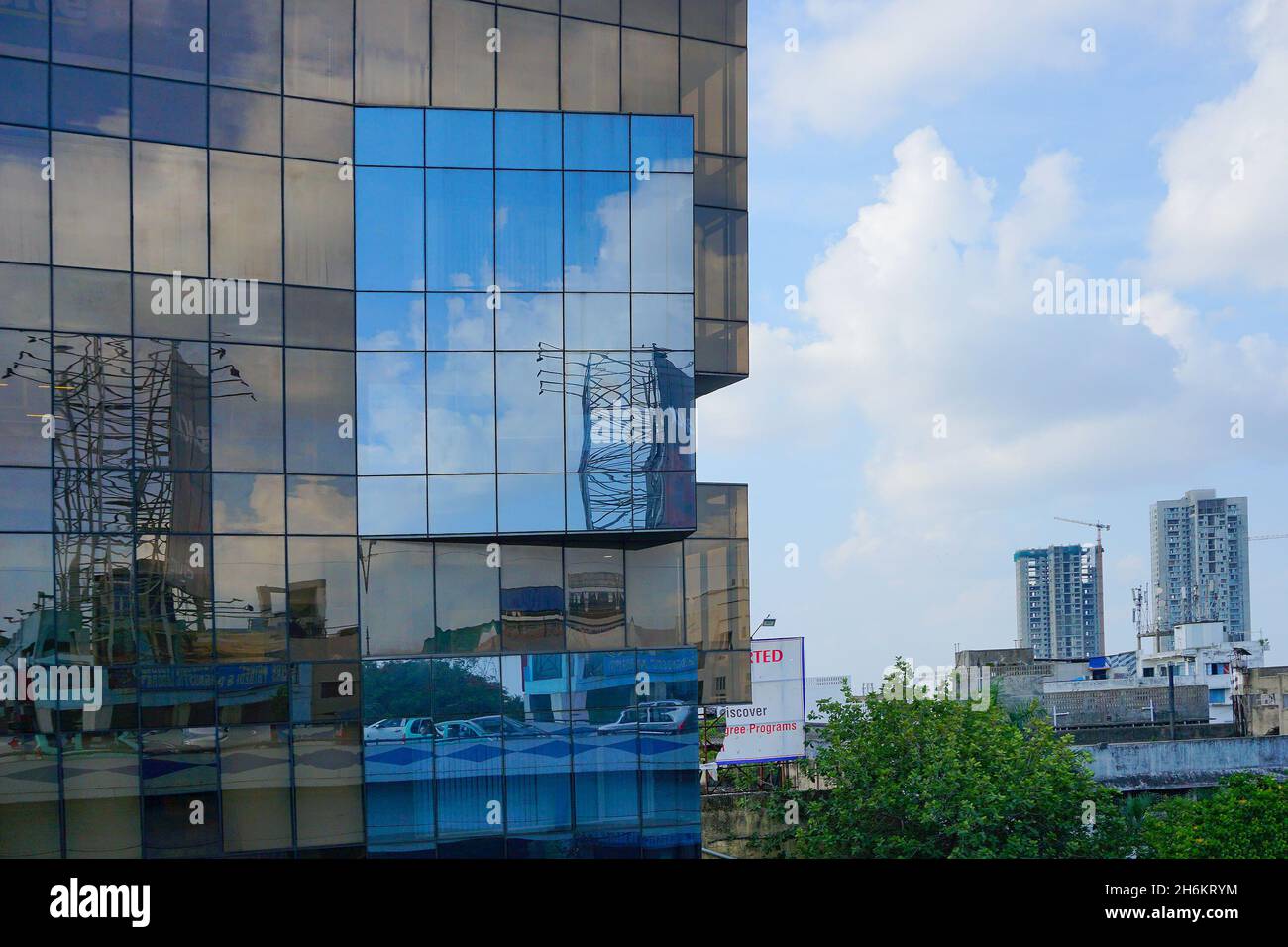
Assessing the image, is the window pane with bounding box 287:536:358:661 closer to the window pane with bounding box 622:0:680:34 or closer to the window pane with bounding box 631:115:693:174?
the window pane with bounding box 631:115:693:174

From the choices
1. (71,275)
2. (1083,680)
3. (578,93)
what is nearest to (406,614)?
(71,275)

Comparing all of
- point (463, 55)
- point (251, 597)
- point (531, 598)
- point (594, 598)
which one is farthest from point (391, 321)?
point (594, 598)

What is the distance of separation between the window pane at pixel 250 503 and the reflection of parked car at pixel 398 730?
16.4 feet

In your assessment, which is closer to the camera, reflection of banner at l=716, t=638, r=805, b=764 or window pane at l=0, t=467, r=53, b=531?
window pane at l=0, t=467, r=53, b=531

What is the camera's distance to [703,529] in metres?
32.3

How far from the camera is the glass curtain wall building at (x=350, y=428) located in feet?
85.2

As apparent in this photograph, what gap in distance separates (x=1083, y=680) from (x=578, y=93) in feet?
194

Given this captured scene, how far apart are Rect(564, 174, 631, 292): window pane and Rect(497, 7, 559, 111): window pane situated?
228 centimetres

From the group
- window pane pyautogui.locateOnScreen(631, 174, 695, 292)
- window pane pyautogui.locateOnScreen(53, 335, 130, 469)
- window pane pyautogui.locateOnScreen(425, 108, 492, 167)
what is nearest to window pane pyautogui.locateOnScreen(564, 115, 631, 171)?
window pane pyautogui.locateOnScreen(631, 174, 695, 292)

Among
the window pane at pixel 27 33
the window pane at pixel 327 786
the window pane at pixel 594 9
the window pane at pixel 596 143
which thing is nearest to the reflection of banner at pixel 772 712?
the window pane at pixel 327 786

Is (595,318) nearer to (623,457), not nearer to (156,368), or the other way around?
(623,457)

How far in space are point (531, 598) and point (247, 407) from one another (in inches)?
313

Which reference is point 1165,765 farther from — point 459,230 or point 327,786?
point 459,230

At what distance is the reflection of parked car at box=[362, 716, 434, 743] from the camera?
91.7ft
